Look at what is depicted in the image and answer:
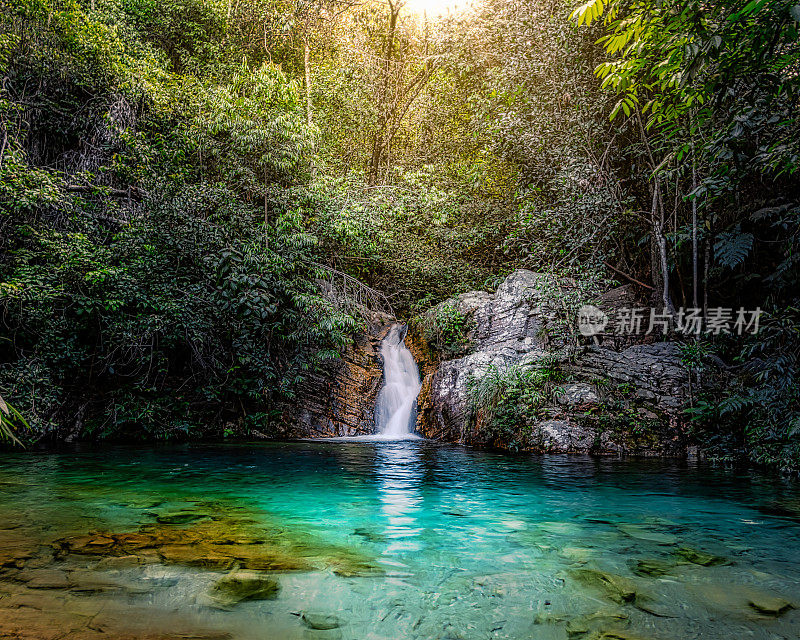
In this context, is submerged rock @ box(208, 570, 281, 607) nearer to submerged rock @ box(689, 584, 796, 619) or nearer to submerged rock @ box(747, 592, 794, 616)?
submerged rock @ box(689, 584, 796, 619)

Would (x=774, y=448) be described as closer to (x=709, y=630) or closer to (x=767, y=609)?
(x=767, y=609)

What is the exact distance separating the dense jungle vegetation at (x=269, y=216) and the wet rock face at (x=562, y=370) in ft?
1.71

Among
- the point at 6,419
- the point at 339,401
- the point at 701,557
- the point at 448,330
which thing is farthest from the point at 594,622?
the point at 339,401

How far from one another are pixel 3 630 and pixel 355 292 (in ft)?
32.4

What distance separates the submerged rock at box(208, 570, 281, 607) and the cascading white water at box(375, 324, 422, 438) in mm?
7681

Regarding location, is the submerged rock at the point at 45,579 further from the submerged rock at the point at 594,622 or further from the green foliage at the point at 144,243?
the green foliage at the point at 144,243

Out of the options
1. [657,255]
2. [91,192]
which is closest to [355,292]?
[91,192]

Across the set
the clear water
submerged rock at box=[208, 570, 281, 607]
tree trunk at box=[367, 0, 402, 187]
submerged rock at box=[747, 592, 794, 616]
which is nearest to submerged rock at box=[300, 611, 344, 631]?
the clear water

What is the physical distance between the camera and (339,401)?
1121 cm

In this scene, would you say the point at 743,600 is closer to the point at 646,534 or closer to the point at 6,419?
the point at 646,534

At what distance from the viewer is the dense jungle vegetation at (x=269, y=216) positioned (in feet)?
26.2

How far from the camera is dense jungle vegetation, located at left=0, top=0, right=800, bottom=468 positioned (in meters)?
8.00

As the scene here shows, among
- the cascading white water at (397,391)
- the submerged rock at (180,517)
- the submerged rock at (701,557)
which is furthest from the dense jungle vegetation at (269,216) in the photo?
the submerged rock at (180,517)

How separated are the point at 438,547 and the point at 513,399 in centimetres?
542
